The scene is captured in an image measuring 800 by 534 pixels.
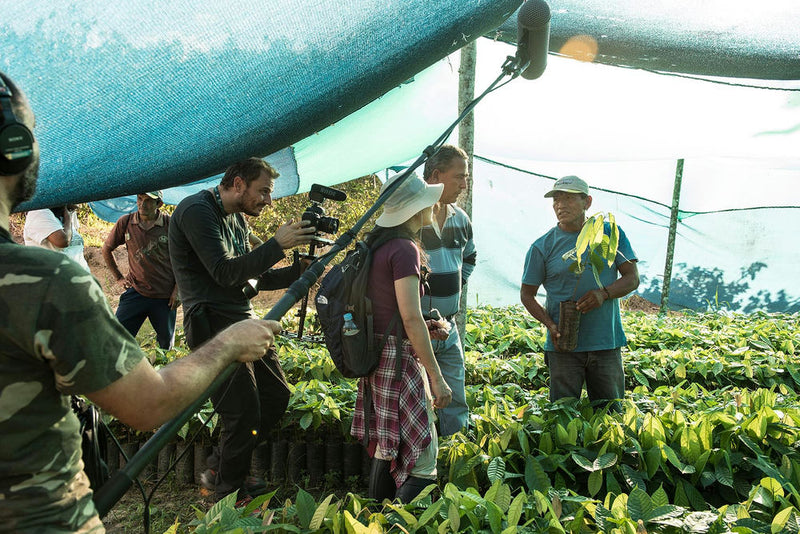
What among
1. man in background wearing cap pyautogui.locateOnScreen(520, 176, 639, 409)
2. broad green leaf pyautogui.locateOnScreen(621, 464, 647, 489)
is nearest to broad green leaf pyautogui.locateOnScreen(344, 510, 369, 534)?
broad green leaf pyautogui.locateOnScreen(621, 464, 647, 489)

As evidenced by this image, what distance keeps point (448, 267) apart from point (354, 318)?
1037 mm

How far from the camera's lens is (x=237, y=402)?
3080 millimetres

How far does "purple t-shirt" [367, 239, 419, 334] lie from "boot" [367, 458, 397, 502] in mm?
572

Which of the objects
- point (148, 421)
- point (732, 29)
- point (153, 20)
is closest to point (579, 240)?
point (732, 29)

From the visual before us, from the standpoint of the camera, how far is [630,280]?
3.47m

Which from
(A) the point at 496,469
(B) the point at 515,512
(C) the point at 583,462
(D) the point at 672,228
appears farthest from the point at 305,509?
(D) the point at 672,228

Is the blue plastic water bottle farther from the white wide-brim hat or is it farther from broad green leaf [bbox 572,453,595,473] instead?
broad green leaf [bbox 572,453,595,473]

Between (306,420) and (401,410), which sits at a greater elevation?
(401,410)

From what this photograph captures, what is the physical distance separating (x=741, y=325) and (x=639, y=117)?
2795 millimetres

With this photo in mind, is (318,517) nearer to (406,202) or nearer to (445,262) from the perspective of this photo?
(406,202)

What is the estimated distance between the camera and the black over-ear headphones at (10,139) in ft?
3.62

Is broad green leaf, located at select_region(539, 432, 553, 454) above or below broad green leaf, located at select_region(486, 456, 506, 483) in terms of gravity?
below

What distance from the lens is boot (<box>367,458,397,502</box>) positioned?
2.64m

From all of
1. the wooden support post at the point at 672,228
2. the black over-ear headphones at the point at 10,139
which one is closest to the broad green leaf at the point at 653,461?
the black over-ear headphones at the point at 10,139
